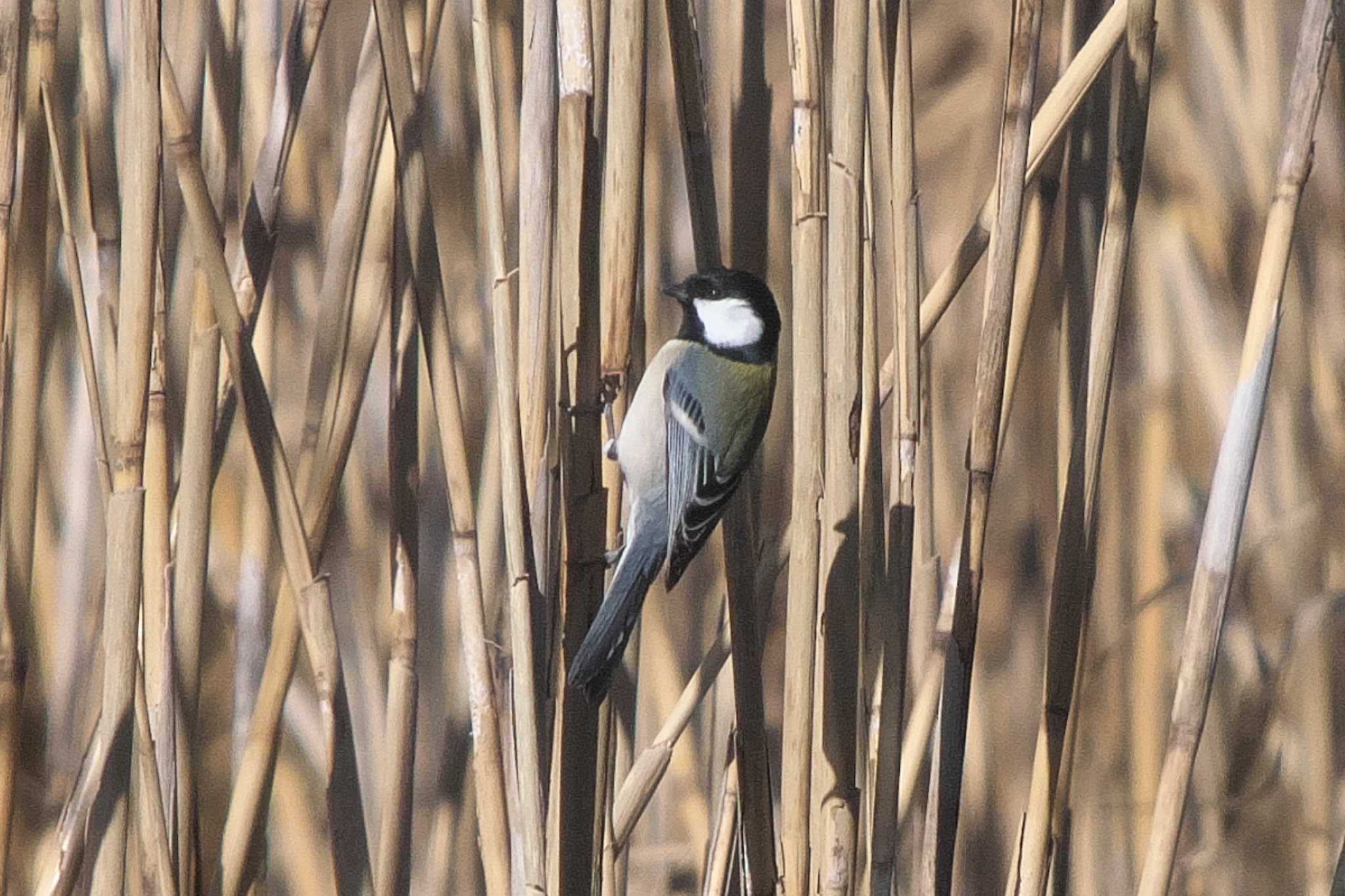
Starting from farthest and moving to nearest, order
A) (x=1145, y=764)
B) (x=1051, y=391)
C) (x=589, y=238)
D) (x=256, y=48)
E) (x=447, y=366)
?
(x=1051, y=391)
(x=1145, y=764)
(x=256, y=48)
(x=447, y=366)
(x=589, y=238)

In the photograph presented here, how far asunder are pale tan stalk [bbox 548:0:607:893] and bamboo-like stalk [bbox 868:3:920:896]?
231mm

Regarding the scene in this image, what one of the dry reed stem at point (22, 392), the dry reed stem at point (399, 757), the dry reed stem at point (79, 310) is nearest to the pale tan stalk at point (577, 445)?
the dry reed stem at point (399, 757)

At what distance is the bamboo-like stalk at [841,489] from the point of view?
0.77 meters

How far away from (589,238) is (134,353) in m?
0.34

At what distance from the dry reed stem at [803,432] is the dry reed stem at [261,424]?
1.43ft

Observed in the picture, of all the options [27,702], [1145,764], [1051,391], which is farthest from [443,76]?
[1145,764]

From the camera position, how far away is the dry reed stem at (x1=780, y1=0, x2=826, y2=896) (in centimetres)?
77

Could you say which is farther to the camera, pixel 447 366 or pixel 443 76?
pixel 443 76

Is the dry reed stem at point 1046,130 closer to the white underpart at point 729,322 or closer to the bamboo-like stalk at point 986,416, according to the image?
the bamboo-like stalk at point 986,416

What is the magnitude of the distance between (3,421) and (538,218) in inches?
25.4

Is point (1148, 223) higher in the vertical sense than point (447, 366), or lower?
higher

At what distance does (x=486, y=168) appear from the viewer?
2.65 ft

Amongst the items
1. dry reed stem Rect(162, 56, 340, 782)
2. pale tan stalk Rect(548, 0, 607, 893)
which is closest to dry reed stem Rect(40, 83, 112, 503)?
dry reed stem Rect(162, 56, 340, 782)

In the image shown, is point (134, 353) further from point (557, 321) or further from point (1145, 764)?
point (1145, 764)
